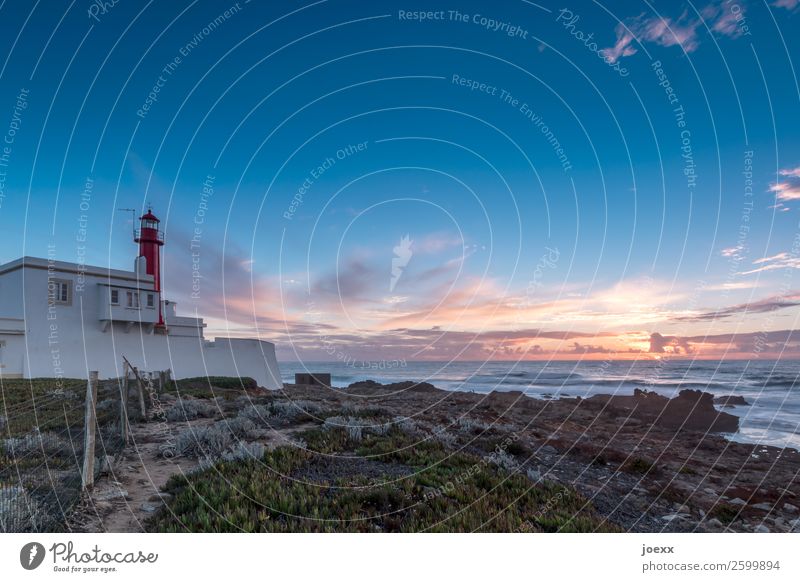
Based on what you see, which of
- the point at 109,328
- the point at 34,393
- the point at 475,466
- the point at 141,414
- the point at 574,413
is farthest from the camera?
the point at 109,328

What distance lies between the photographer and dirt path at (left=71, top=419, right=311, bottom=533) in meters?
5.78

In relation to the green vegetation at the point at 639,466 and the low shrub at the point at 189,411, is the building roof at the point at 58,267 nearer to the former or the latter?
the low shrub at the point at 189,411

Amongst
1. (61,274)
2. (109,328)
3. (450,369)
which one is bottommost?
(450,369)

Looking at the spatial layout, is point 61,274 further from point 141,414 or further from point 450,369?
point 450,369

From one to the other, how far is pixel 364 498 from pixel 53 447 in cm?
778

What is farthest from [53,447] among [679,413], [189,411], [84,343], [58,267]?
[679,413]

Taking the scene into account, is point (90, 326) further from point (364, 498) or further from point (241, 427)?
point (364, 498)

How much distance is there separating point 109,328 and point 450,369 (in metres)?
42.2

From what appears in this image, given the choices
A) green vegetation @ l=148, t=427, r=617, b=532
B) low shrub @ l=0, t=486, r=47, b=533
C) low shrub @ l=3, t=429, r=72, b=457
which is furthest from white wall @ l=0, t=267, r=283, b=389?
green vegetation @ l=148, t=427, r=617, b=532

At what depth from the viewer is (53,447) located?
916 cm

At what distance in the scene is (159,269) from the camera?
101 ft
